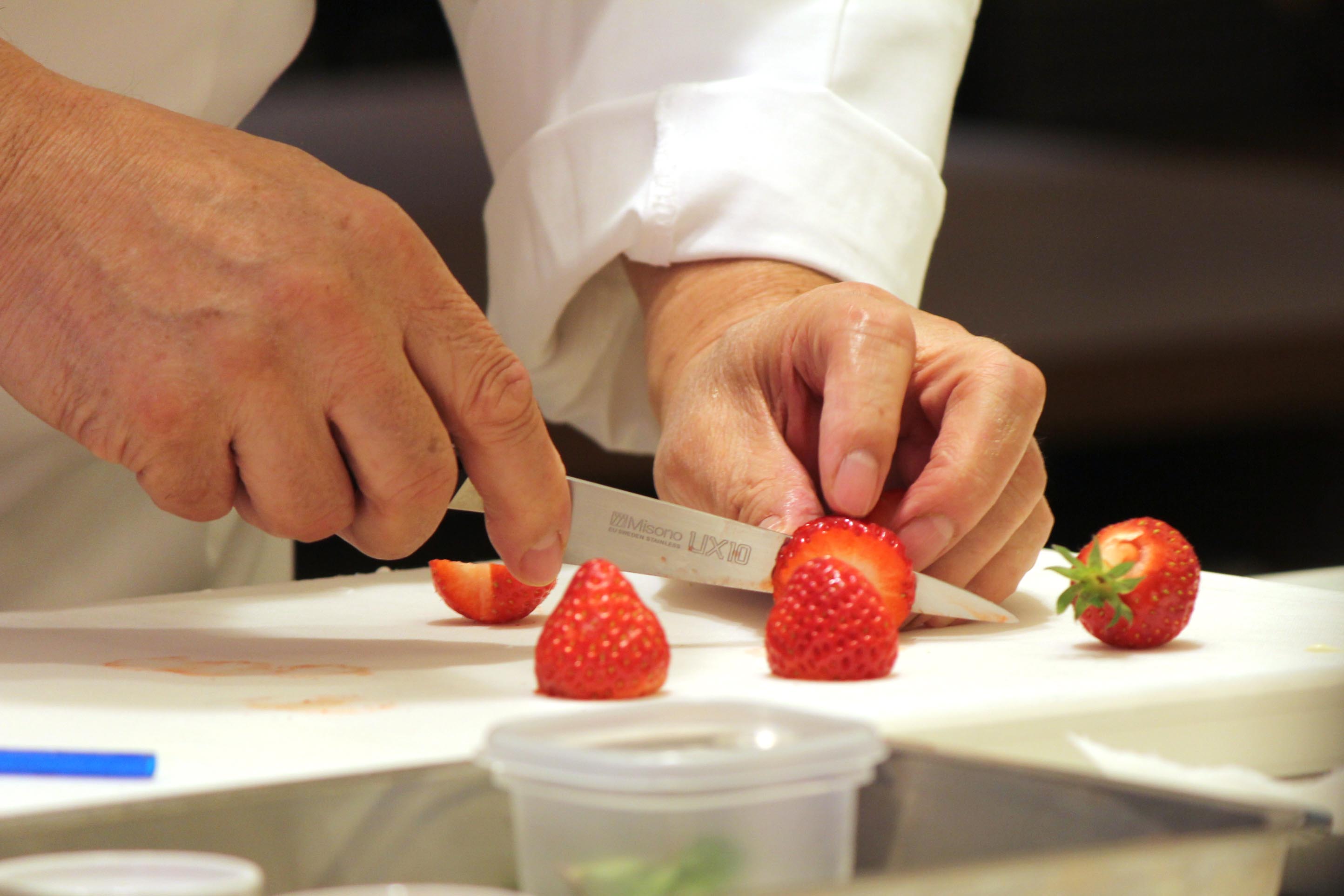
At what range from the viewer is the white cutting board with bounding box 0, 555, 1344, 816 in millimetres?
Answer: 612

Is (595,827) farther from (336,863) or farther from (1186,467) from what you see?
(1186,467)

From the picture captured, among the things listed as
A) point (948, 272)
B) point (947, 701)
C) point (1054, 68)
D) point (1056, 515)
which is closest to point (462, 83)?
point (948, 272)

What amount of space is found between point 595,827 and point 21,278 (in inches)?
19.2

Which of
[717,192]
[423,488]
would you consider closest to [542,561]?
[423,488]

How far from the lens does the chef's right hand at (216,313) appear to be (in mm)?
713

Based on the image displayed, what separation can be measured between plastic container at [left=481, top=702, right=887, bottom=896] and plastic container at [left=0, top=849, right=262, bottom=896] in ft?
0.25

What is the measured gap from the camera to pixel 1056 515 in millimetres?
Answer: 3223

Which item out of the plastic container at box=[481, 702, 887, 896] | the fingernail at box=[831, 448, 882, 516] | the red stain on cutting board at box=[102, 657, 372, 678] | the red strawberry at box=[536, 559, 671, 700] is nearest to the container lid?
the plastic container at box=[481, 702, 887, 896]

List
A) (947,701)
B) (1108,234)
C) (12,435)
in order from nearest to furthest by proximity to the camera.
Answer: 1. (947,701)
2. (12,435)
3. (1108,234)

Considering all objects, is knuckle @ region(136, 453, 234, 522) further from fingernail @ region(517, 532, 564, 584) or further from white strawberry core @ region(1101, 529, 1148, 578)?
white strawberry core @ region(1101, 529, 1148, 578)

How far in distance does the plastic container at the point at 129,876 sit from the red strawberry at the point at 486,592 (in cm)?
51

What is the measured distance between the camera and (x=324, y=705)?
700 millimetres

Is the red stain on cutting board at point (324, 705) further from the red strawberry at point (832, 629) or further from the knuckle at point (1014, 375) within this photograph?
the knuckle at point (1014, 375)

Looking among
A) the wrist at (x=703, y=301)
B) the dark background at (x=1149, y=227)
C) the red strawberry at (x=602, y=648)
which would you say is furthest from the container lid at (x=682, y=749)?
the dark background at (x=1149, y=227)
